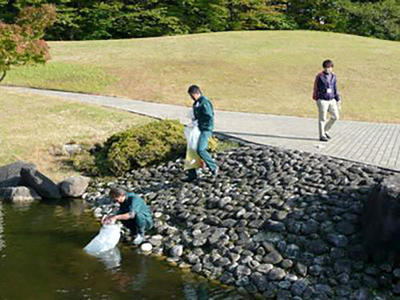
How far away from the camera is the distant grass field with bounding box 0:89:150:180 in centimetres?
1720

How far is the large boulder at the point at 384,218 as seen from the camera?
8.70 metres

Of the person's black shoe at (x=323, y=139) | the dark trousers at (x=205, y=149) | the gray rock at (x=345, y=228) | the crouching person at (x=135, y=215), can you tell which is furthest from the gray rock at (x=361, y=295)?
the person's black shoe at (x=323, y=139)

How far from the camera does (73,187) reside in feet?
48.2

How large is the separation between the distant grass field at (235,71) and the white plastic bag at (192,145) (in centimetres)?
1161

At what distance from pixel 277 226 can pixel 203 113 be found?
3516 mm

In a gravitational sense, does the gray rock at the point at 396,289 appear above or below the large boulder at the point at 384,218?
below

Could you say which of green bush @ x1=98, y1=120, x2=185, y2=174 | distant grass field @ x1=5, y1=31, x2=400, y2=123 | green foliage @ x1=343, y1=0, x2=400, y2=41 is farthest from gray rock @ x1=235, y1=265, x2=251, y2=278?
green foliage @ x1=343, y1=0, x2=400, y2=41

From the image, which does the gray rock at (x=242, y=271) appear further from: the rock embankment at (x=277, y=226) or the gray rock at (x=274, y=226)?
the gray rock at (x=274, y=226)

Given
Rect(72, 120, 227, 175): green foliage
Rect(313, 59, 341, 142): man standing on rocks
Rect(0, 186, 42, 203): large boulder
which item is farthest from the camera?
Rect(72, 120, 227, 175): green foliage

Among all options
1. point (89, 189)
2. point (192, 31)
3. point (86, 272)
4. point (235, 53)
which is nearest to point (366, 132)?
point (89, 189)

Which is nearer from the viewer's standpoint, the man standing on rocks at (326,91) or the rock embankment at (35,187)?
the rock embankment at (35,187)

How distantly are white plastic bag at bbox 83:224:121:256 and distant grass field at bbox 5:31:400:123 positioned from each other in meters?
14.6

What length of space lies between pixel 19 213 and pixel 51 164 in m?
3.95

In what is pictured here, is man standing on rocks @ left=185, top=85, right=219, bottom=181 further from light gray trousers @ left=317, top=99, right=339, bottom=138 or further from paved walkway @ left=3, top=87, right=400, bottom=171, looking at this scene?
light gray trousers @ left=317, top=99, right=339, bottom=138
